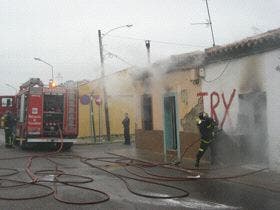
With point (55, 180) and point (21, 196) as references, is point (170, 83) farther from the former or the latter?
point (21, 196)

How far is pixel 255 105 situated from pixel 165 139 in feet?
16.5

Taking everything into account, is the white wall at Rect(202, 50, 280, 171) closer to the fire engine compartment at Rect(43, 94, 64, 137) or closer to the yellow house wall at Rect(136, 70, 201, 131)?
the yellow house wall at Rect(136, 70, 201, 131)

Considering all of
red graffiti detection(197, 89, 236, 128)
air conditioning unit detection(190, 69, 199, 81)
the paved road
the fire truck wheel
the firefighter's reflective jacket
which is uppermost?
air conditioning unit detection(190, 69, 199, 81)

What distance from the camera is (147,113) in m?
19.9

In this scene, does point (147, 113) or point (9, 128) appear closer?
point (147, 113)

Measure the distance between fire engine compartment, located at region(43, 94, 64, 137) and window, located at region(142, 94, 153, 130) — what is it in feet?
11.5

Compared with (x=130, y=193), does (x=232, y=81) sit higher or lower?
higher

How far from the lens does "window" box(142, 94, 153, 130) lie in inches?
774

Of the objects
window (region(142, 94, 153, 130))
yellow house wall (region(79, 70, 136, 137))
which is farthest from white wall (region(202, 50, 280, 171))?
yellow house wall (region(79, 70, 136, 137))

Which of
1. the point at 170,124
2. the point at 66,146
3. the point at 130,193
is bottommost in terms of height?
the point at 130,193

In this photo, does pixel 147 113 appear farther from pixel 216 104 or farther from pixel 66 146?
pixel 216 104

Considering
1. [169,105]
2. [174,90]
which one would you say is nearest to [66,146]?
A: [169,105]

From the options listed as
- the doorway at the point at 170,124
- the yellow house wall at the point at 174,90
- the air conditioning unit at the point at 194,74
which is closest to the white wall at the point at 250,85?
the air conditioning unit at the point at 194,74

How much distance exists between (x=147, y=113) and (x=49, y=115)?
417 centimetres
